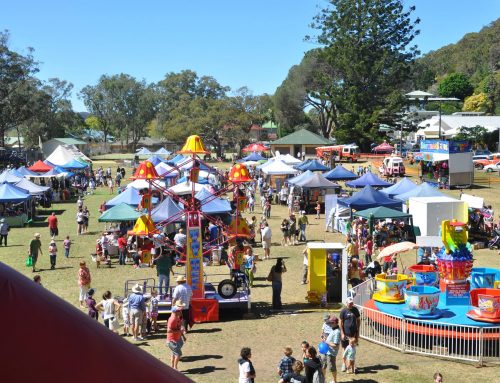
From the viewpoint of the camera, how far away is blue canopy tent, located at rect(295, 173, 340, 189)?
106 ft

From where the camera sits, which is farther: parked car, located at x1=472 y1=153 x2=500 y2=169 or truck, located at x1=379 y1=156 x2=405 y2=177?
parked car, located at x1=472 y1=153 x2=500 y2=169

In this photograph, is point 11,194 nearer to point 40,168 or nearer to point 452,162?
point 40,168

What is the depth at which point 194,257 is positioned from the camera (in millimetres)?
14883

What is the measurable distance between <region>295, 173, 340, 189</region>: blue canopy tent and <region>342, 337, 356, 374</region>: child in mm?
21020

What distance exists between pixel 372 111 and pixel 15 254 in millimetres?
45911

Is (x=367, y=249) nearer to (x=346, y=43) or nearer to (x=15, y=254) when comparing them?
(x=15, y=254)

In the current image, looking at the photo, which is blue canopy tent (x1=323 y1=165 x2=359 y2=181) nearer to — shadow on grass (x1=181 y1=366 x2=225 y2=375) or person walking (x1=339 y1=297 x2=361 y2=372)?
person walking (x1=339 y1=297 x2=361 y2=372)

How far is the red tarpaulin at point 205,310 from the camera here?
1452cm

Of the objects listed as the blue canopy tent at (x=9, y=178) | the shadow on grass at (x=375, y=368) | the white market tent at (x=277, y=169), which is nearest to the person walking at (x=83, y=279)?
the shadow on grass at (x=375, y=368)

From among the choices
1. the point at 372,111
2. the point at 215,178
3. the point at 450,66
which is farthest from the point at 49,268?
the point at 450,66

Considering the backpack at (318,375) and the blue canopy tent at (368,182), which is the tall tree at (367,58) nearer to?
the blue canopy tent at (368,182)

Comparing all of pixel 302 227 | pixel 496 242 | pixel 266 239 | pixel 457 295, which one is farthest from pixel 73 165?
pixel 457 295

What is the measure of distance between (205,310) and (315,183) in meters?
18.5

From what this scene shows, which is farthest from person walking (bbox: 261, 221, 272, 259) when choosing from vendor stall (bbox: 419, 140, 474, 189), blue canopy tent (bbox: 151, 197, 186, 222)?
vendor stall (bbox: 419, 140, 474, 189)
